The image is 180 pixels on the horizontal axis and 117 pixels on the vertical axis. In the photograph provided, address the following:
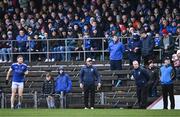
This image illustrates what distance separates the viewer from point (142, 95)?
25719 mm

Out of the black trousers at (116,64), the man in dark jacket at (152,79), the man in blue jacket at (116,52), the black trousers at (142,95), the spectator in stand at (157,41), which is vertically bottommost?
the black trousers at (142,95)

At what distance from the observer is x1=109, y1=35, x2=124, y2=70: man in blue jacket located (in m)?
28.5

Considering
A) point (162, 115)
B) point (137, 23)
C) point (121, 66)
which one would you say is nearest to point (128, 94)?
point (121, 66)

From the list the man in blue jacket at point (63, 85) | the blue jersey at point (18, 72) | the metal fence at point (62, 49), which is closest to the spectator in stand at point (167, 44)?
the metal fence at point (62, 49)

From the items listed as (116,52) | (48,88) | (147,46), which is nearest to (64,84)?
(48,88)

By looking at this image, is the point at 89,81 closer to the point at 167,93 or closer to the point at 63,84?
the point at 63,84

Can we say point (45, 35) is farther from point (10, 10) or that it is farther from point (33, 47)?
point (10, 10)

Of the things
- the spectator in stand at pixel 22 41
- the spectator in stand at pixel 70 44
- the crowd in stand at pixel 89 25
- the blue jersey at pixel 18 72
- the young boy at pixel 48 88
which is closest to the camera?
the blue jersey at pixel 18 72

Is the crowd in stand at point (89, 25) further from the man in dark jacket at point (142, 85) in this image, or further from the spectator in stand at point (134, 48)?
the man in dark jacket at point (142, 85)

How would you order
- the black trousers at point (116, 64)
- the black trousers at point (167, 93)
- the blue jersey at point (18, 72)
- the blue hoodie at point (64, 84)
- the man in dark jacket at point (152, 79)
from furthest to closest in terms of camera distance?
the black trousers at point (116, 64), the blue hoodie at point (64, 84), the blue jersey at point (18, 72), the man in dark jacket at point (152, 79), the black trousers at point (167, 93)

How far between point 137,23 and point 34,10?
6492 mm

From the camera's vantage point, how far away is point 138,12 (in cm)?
3162

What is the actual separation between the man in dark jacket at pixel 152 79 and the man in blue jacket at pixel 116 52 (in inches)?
66.2

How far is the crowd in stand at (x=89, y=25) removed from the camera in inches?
1155
